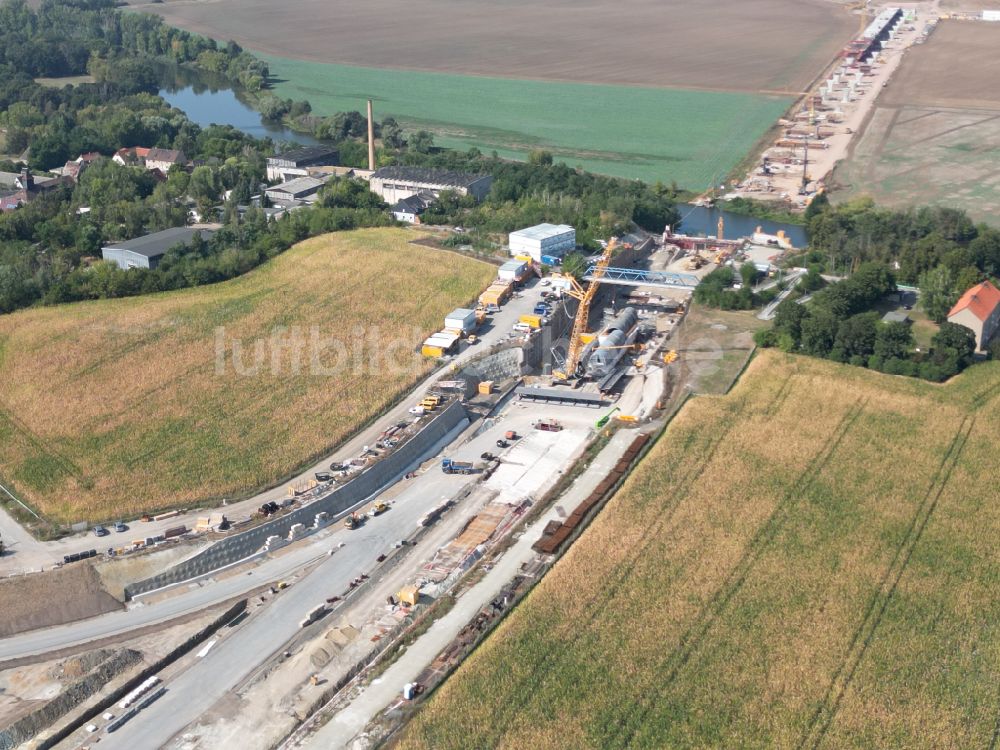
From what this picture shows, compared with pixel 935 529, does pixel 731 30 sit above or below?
above

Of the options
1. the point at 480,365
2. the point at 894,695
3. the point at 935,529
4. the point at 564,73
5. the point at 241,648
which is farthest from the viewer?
the point at 564,73

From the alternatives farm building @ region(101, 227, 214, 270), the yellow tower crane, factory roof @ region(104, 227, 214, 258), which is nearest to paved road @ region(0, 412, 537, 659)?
the yellow tower crane

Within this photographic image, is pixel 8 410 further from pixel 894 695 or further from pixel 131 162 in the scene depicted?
pixel 131 162

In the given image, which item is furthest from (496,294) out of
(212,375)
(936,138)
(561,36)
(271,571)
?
(561,36)

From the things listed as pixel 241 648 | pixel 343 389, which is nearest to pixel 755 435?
pixel 343 389

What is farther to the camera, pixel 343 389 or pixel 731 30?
pixel 731 30

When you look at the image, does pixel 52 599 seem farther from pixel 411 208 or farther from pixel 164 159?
pixel 164 159

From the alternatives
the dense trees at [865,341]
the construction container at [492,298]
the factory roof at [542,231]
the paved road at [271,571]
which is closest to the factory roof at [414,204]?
the factory roof at [542,231]

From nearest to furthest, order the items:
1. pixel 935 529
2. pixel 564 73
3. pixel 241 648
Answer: pixel 241 648 < pixel 935 529 < pixel 564 73
